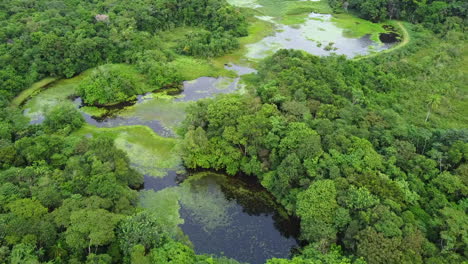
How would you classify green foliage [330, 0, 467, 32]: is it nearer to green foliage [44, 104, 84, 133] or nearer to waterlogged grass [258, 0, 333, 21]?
waterlogged grass [258, 0, 333, 21]

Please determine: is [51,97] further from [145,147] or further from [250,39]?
[250,39]

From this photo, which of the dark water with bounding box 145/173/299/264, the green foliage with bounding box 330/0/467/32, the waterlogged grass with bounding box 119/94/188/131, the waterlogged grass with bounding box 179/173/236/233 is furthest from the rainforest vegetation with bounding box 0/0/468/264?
the green foliage with bounding box 330/0/467/32

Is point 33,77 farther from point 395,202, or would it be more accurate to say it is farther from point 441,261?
point 441,261

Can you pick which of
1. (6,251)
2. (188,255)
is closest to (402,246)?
(188,255)

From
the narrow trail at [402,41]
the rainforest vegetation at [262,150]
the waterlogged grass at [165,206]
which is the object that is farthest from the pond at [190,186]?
the narrow trail at [402,41]

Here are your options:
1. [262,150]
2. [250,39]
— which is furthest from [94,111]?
[250,39]

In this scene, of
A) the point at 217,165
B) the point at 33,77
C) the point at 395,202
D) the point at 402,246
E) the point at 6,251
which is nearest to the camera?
the point at 6,251
